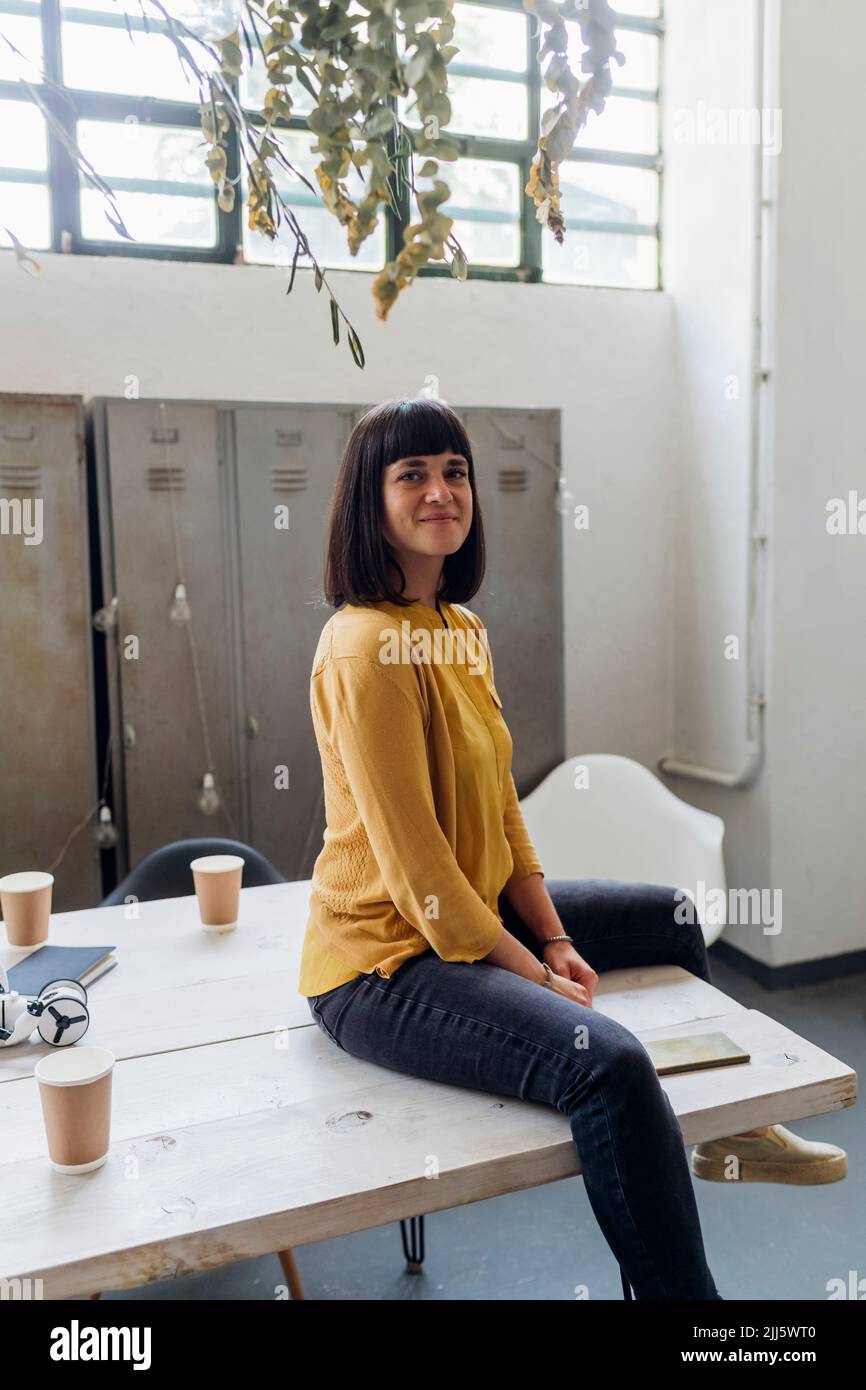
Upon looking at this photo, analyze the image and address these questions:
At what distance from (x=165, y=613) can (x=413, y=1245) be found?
1726 millimetres

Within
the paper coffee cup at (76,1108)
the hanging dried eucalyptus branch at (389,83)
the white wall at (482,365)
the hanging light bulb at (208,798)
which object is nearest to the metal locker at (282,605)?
the hanging light bulb at (208,798)

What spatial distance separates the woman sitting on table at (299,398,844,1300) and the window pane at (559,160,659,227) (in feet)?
7.63

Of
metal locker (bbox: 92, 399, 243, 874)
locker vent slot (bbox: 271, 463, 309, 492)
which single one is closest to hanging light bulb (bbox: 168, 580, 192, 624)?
metal locker (bbox: 92, 399, 243, 874)

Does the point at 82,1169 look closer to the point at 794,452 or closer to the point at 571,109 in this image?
the point at 571,109

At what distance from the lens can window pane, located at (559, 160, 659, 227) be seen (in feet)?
11.8

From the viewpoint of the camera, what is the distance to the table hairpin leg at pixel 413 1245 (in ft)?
6.63

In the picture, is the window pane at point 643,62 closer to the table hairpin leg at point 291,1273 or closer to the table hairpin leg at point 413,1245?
the table hairpin leg at point 413,1245

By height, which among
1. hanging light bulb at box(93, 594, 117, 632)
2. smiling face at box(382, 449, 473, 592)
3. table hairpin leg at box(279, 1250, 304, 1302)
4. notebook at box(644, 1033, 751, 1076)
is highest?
smiling face at box(382, 449, 473, 592)

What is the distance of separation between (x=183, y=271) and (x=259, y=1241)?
2.71 meters

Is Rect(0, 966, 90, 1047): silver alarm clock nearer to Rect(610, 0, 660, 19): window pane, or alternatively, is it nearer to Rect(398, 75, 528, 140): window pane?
Rect(398, 75, 528, 140): window pane

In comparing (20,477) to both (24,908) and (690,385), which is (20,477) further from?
(690,385)

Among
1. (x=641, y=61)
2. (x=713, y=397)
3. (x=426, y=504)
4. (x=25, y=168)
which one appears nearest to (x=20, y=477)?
(x=25, y=168)

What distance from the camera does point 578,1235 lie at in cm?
216

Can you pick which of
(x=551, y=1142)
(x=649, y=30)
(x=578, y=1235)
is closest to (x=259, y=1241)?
(x=551, y=1142)
